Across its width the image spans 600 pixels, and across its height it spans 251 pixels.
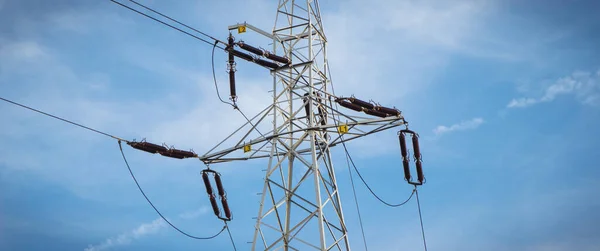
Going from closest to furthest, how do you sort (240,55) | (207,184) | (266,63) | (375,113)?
(375,113) → (240,55) → (266,63) → (207,184)

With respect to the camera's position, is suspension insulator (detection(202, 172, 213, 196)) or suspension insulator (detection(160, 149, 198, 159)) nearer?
suspension insulator (detection(160, 149, 198, 159))

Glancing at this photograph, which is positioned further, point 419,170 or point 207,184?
point 207,184

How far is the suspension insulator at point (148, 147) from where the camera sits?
36972 millimetres

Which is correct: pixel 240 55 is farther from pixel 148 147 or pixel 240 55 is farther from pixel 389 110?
pixel 389 110

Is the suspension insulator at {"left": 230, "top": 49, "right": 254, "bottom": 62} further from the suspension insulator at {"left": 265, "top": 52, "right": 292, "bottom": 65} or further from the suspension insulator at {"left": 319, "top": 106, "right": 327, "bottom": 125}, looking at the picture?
the suspension insulator at {"left": 319, "top": 106, "right": 327, "bottom": 125}

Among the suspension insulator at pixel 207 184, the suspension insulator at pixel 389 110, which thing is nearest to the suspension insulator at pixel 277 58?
the suspension insulator at pixel 389 110

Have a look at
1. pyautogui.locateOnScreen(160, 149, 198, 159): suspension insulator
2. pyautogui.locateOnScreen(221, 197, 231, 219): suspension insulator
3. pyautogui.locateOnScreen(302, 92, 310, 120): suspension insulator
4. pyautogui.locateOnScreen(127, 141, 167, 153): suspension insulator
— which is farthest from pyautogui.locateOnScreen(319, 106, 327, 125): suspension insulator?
pyautogui.locateOnScreen(127, 141, 167, 153): suspension insulator

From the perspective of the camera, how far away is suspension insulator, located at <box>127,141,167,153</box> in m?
37.0

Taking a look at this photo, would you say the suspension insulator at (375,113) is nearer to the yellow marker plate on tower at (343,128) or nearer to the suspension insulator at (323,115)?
the yellow marker plate on tower at (343,128)

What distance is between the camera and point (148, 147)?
1469 inches

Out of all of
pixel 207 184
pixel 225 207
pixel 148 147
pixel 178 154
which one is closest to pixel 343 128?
pixel 225 207

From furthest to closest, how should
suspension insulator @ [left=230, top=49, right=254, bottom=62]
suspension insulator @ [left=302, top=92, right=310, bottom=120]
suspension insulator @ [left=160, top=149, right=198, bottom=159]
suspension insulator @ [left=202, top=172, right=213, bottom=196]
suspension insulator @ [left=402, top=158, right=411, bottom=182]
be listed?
suspension insulator @ [left=202, top=172, right=213, bottom=196] → suspension insulator @ [left=160, top=149, right=198, bottom=159] → suspension insulator @ [left=230, top=49, right=254, bottom=62] → suspension insulator @ [left=302, top=92, right=310, bottom=120] → suspension insulator @ [left=402, top=158, right=411, bottom=182]

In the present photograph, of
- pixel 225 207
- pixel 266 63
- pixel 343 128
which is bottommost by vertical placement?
pixel 225 207

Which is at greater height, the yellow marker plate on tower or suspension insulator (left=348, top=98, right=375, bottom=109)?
suspension insulator (left=348, top=98, right=375, bottom=109)
